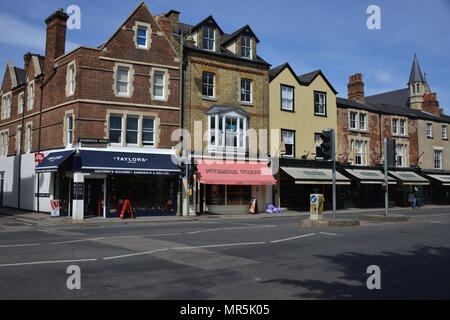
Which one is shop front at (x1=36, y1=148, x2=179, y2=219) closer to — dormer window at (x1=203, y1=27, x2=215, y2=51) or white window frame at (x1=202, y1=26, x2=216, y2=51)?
dormer window at (x1=203, y1=27, x2=215, y2=51)

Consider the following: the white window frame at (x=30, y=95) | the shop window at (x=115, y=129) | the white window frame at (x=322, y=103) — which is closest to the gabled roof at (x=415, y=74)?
the white window frame at (x=322, y=103)

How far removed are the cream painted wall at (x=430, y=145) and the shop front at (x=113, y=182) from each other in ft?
88.5

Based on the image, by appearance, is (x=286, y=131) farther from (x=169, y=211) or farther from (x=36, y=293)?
(x=36, y=293)

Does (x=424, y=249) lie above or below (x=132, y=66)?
below

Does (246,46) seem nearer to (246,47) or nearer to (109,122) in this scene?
(246,47)

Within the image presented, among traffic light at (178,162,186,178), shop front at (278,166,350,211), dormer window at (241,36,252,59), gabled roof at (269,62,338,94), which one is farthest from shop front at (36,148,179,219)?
gabled roof at (269,62,338,94)

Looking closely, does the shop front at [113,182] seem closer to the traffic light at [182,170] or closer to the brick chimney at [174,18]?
the traffic light at [182,170]

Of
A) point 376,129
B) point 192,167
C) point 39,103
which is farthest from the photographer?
point 376,129

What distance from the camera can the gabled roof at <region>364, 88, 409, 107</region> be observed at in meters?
67.5

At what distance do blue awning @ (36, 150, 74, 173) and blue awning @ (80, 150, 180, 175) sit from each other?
98cm
